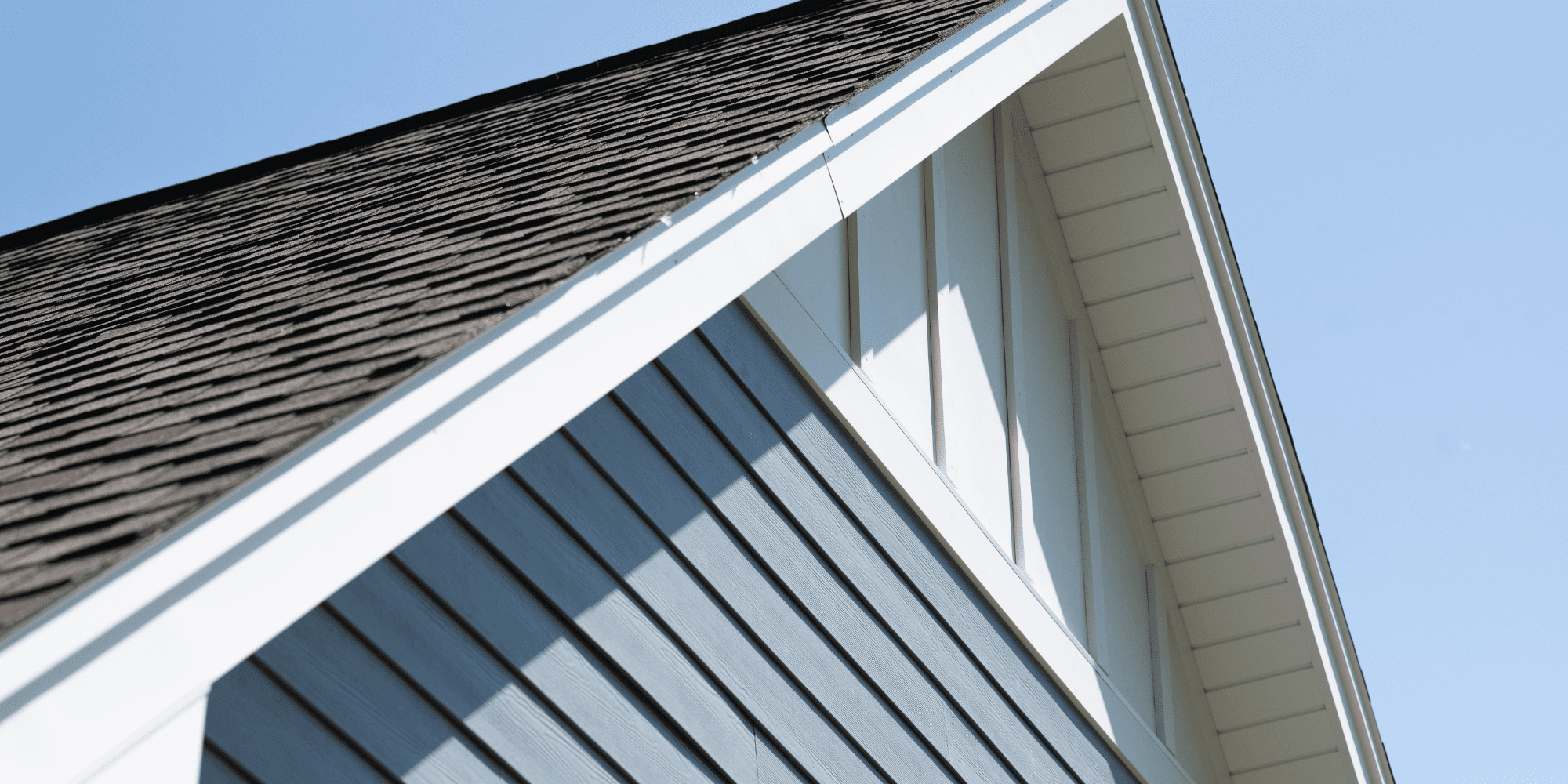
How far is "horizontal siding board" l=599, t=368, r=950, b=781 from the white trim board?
0.52 m

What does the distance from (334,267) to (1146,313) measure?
352 centimetres

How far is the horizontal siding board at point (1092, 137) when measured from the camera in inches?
206

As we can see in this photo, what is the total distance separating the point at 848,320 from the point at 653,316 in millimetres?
1580

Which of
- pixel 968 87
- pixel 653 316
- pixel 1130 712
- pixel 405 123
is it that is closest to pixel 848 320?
pixel 968 87

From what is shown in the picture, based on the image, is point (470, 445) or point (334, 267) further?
point (334, 267)

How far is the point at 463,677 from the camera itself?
2.63m

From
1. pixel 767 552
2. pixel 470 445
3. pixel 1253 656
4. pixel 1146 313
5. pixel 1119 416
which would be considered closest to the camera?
pixel 470 445

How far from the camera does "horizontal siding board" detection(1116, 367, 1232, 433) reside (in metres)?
5.50

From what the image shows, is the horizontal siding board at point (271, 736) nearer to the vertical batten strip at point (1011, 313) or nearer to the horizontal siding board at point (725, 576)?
the horizontal siding board at point (725, 576)

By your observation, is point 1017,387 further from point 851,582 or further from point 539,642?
point 539,642

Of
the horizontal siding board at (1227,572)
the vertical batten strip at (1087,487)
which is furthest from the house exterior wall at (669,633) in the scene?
the horizontal siding board at (1227,572)

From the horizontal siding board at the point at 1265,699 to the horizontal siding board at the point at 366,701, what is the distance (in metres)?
4.20

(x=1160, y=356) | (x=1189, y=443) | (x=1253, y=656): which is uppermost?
(x=1160, y=356)

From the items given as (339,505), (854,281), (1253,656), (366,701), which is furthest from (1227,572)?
(339,505)
